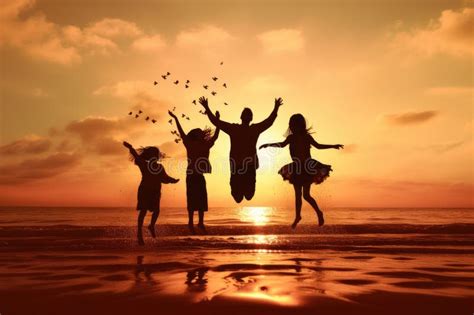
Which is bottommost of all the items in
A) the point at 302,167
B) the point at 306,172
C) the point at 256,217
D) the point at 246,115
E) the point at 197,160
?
the point at 256,217

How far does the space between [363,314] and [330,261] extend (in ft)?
12.1

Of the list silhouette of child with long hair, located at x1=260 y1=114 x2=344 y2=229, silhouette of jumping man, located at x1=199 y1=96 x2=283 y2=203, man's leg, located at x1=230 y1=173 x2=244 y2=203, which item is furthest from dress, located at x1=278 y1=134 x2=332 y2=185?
man's leg, located at x1=230 y1=173 x2=244 y2=203

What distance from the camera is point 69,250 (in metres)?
10.3

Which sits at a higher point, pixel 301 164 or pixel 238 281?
→ pixel 301 164

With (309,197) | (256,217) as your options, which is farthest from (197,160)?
(256,217)

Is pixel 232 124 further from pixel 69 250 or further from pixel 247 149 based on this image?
pixel 69 250

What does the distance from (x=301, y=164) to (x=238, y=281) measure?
6.89 meters

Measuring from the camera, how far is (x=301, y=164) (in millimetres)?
12523

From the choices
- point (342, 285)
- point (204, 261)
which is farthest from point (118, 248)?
point (342, 285)

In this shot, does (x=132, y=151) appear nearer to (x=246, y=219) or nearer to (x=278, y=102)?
(x=278, y=102)

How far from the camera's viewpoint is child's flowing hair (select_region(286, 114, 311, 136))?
1245 cm

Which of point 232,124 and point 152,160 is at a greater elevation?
point 232,124

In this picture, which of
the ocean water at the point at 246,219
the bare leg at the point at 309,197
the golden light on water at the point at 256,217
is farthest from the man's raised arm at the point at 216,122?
the golden light on water at the point at 256,217

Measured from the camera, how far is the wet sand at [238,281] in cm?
480
